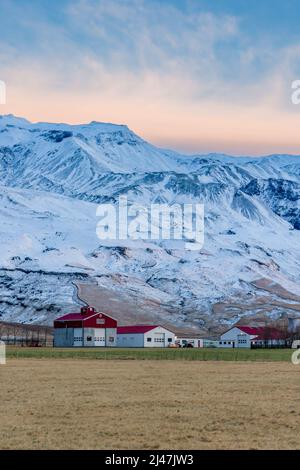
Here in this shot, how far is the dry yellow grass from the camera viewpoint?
86.5ft

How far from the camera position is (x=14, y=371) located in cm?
6162

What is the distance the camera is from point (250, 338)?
17738cm

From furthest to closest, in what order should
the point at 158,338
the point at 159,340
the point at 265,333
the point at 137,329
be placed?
the point at 158,338 → the point at 159,340 → the point at 137,329 → the point at 265,333

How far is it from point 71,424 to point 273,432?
7452 mm

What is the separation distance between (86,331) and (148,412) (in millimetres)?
141154

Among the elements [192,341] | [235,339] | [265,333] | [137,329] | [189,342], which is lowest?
[189,342]

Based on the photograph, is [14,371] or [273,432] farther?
[14,371]

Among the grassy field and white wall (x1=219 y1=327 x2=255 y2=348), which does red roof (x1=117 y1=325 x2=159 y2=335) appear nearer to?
white wall (x1=219 y1=327 x2=255 y2=348)

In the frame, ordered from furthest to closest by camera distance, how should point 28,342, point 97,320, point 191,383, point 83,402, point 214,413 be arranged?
point 97,320, point 28,342, point 191,383, point 83,402, point 214,413

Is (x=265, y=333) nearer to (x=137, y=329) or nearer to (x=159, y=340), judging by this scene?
(x=159, y=340)

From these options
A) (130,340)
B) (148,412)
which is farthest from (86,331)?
(148,412)

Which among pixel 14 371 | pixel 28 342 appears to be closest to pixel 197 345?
pixel 28 342

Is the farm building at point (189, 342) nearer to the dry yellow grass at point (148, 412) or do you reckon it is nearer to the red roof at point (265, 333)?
the red roof at point (265, 333)
